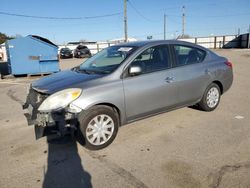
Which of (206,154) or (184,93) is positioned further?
(184,93)

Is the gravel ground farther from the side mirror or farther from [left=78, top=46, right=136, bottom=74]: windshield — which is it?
[left=78, top=46, right=136, bottom=74]: windshield

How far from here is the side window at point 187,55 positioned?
4.48 m

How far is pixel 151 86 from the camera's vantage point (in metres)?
3.97

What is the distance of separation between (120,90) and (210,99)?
2.45 m

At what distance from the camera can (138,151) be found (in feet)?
11.5

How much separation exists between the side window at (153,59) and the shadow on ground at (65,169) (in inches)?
68.5

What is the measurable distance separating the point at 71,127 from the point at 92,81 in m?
0.75

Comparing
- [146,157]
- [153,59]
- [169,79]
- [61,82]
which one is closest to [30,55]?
[61,82]

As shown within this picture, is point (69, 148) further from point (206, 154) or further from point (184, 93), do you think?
point (184, 93)

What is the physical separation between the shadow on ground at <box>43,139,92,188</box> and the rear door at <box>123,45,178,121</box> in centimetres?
110

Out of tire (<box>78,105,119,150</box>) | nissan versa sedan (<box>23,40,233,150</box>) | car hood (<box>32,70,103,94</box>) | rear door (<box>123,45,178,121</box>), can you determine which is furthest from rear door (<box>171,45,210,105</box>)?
car hood (<box>32,70,103,94</box>)

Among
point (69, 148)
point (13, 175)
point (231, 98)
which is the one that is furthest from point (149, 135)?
point (231, 98)

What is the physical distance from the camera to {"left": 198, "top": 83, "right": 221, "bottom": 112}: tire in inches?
195

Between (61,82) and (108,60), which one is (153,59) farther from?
(61,82)
